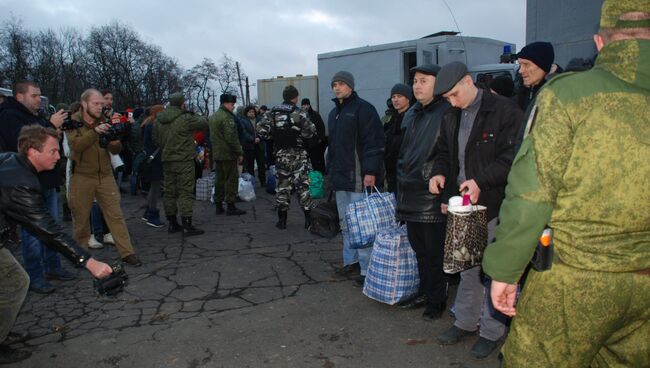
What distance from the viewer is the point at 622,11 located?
1.77 m

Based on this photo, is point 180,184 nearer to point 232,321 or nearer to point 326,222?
point 326,222

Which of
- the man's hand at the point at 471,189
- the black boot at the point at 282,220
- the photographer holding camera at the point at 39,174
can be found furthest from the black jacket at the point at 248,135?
the man's hand at the point at 471,189

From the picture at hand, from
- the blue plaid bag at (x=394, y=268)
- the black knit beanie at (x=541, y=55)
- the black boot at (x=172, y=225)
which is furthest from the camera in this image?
the black boot at (x=172, y=225)

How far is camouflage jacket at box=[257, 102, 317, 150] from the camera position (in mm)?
7027

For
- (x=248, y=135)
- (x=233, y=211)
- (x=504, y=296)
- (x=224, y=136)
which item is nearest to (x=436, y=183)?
(x=504, y=296)

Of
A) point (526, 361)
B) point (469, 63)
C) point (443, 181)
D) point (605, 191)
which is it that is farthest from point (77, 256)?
point (469, 63)

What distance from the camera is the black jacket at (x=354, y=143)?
16.6ft

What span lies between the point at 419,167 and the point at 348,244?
1.58m

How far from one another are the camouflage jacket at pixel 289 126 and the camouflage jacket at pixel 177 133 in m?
1.07

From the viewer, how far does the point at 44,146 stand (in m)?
3.83

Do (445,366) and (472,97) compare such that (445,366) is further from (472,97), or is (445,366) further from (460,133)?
(472,97)

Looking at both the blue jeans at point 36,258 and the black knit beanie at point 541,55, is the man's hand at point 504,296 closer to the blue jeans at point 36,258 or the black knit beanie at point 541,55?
the black knit beanie at point 541,55

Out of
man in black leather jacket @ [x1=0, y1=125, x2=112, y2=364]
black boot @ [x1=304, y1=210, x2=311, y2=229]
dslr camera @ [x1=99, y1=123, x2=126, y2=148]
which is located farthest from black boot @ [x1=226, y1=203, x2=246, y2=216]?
man in black leather jacket @ [x1=0, y1=125, x2=112, y2=364]

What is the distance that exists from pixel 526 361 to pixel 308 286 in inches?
130
